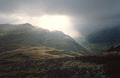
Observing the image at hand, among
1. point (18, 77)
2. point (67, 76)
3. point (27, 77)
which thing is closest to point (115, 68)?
point (67, 76)

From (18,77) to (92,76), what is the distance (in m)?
22.8

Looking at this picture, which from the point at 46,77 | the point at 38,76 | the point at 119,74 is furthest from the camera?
the point at 38,76

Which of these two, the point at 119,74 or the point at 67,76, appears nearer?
the point at 119,74

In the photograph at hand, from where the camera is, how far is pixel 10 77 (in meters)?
35.8

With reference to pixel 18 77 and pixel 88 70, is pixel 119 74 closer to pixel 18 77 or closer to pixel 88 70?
pixel 88 70

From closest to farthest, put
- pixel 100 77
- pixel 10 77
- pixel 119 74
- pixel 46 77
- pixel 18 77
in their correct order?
pixel 119 74 < pixel 100 77 < pixel 46 77 < pixel 18 77 < pixel 10 77

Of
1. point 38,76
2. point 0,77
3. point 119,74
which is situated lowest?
point 0,77

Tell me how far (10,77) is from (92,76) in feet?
88.5

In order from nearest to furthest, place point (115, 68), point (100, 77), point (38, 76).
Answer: point (115, 68)
point (100, 77)
point (38, 76)

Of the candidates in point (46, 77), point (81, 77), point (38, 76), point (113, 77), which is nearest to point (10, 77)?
point (38, 76)

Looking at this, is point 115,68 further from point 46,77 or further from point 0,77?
point 0,77

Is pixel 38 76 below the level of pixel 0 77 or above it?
above

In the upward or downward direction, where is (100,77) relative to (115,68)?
downward

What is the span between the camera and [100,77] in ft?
65.3
